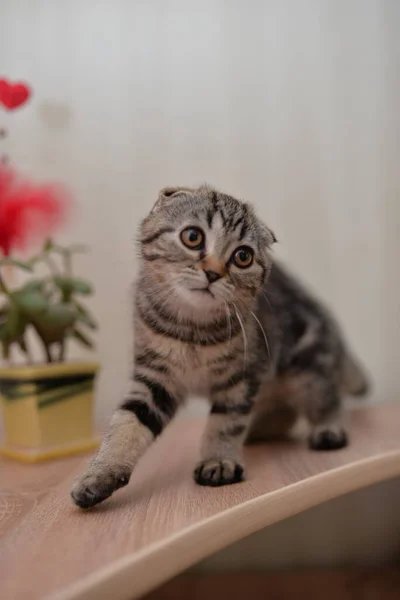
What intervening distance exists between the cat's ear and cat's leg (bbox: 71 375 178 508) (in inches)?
9.1

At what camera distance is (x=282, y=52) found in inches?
39.6

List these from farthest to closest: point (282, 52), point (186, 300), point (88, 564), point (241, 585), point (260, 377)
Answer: point (241, 585) < point (282, 52) < point (260, 377) < point (186, 300) < point (88, 564)

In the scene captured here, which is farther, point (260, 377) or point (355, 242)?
point (355, 242)

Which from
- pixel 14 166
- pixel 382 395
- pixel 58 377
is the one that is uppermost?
pixel 14 166

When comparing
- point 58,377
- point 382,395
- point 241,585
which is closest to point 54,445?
point 58,377

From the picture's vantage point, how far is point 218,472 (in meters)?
0.67

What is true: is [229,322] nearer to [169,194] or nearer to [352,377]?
[169,194]

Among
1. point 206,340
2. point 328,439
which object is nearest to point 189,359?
point 206,340

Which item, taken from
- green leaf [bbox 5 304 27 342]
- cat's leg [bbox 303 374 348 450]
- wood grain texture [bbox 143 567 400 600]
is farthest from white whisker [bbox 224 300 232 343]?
wood grain texture [bbox 143 567 400 600]

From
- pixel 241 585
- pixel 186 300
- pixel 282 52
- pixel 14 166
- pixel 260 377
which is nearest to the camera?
pixel 186 300

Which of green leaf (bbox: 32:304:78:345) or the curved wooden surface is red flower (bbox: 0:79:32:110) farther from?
the curved wooden surface

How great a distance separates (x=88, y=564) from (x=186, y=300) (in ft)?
0.96

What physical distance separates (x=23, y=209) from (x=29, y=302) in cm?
17

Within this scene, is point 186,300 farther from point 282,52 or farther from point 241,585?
point 241,585
